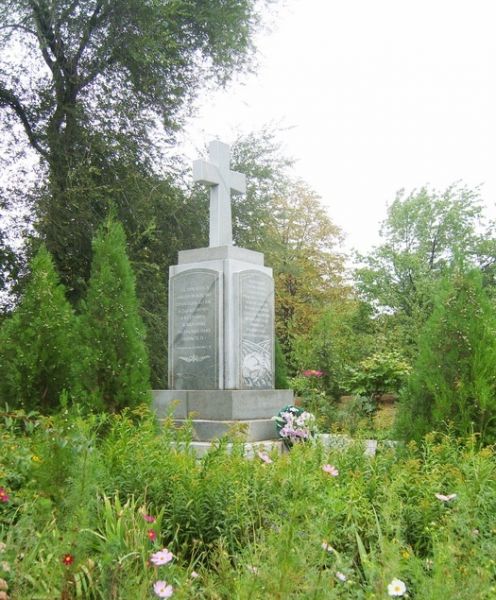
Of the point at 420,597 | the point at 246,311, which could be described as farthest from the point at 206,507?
the point at 246,311

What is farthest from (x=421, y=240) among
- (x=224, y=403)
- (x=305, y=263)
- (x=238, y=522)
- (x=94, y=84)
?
(x=238, y=522)

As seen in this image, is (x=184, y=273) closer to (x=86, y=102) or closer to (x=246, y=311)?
(x=246, y=311)

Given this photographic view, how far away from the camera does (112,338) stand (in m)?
6.68

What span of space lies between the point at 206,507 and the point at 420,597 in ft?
4.87

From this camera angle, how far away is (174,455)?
399 cm

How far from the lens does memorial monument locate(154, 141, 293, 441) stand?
7.50 metres

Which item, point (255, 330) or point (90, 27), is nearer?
point (255, 330)

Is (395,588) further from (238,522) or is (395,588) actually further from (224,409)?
(224,409)

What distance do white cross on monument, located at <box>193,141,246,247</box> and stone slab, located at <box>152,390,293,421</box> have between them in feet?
6.64

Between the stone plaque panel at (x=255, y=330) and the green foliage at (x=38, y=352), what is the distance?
79.5 inches

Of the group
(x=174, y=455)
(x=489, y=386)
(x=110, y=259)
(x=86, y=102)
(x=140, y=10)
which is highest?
(x=140, y=10)

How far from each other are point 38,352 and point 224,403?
2.09 meters

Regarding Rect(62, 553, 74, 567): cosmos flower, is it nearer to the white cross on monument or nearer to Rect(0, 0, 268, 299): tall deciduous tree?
the white cross on monument

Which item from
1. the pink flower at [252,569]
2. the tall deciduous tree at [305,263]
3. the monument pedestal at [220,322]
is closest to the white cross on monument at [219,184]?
the monument pedestal at [220,322]
